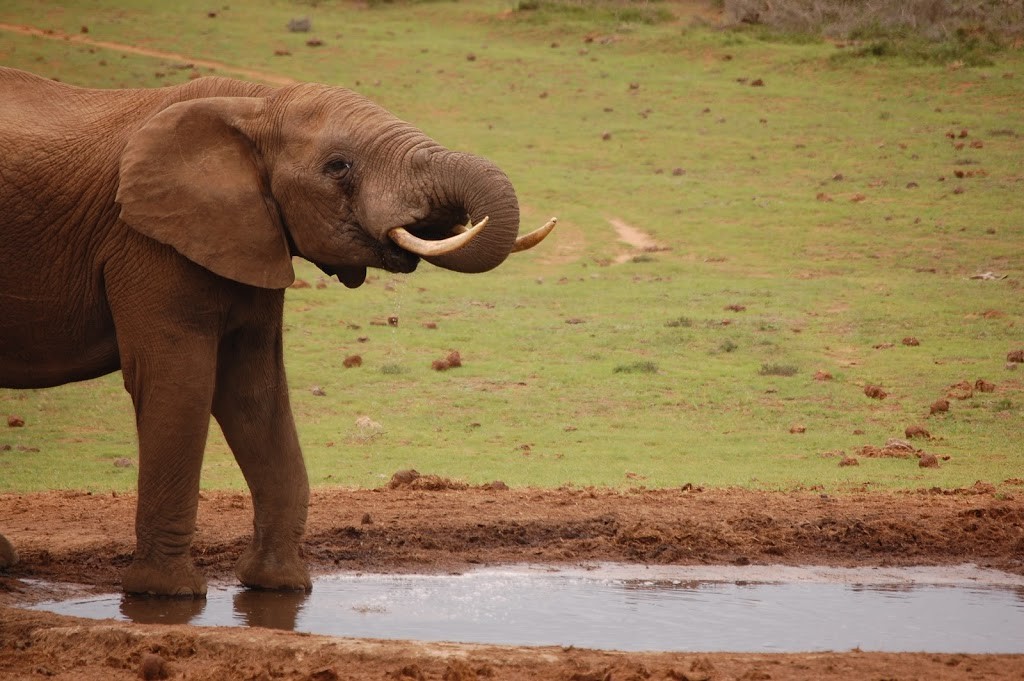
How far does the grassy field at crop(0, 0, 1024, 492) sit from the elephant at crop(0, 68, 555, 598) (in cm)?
475

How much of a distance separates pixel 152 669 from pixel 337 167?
269 cm

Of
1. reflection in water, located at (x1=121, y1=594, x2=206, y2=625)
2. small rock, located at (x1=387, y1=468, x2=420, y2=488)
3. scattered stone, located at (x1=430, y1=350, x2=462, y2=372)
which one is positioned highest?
reflection in water, located at (x1=121, y1=594, x2=206, y2=625)

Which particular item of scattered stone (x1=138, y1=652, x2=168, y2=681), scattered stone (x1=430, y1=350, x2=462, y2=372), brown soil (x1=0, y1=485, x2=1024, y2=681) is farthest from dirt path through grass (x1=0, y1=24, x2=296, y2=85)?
scattered stone (x1=138, y1=652, x2=168, y2=681)

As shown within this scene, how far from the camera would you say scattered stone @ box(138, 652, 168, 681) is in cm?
657

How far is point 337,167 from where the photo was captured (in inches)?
304

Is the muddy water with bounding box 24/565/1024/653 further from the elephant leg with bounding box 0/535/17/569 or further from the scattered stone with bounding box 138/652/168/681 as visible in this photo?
the scattered stone with bounding box 138/652/168/681

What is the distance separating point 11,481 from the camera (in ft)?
42.2

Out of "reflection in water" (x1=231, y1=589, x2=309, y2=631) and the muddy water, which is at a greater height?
the muddy water

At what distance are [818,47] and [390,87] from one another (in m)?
9.68

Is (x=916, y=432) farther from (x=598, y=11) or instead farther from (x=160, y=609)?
(x=598, y=11)

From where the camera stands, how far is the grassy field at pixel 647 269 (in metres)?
14.4

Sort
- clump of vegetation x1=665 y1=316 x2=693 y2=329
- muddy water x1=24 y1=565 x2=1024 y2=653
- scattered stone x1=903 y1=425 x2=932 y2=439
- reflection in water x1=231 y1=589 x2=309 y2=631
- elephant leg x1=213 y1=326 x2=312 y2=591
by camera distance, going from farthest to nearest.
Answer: clump of vegetation x1=665 y1=316 x2=693 y2=329 → scattered stone x1=903 y1=425 x2=932 y2=439 → elephant leg x1=213 y1=326 x2=312 y2=591 → reflection in water x1=231 y1=589 x2=309 y2=631 → muddy water x1=24 y1=565 x2=1024 y2=653

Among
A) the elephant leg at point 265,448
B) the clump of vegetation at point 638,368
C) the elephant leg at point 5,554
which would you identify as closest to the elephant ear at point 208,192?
the elephant leg at point 265,448

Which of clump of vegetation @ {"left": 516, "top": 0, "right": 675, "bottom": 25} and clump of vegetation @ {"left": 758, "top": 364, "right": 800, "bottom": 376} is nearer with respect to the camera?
clump of vegetation @ {"left": 758, "top": 364, "right": 800, "bottom": 376}
